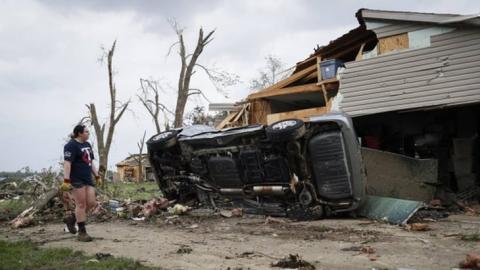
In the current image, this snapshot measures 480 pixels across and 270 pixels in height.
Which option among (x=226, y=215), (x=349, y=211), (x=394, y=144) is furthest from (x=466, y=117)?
(x=226, y=215)

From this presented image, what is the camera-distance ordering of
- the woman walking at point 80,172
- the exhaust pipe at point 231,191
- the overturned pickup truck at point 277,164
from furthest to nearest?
the exhaust pipe at point 231,191
the overturned pickup truck at point 277,164
the woman walking at point 80,172

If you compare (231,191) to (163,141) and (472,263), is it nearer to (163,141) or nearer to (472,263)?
(163,141)

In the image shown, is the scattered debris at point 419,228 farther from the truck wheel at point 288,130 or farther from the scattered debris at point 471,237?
the truck wheel at point 288,130

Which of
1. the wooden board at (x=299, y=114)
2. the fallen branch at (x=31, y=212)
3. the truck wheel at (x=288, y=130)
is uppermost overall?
the wooden board at (x=299, y=114)

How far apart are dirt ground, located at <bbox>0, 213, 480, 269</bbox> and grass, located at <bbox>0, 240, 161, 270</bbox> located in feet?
0.83

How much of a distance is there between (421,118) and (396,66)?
1.54 m

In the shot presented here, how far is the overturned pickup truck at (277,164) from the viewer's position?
771 centimetres

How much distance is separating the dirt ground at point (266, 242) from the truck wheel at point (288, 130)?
1367 millimetres

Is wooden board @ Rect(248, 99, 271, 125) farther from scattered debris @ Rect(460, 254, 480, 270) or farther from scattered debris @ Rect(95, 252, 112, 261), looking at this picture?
scattered debris @ Rect(460, 254, 480, 270)

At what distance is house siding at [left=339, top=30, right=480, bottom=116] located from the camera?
10477 mm

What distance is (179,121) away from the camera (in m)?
26.8

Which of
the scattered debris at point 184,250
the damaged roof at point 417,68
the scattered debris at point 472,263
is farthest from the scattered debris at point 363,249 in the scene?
the damaged roof at point 417,68

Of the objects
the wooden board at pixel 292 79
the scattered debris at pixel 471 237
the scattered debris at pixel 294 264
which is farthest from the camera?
the wooden board at pixel 292 79

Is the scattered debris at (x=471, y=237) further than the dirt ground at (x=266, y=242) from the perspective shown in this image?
Yes
